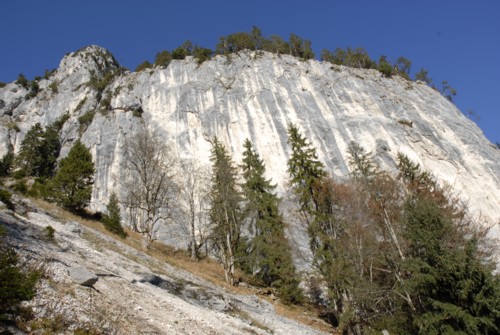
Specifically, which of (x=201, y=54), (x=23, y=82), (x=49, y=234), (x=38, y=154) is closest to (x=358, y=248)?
(x=49, y=234)

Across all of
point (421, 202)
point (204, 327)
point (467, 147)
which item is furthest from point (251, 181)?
point (467, 147)

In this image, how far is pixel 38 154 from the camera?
5575 cm

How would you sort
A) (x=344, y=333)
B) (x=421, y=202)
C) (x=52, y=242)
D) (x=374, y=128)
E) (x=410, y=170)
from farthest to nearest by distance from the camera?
(x=374, y=128) → (x=410, y=170) → (x=344, y=333) → (x=421, y=202) → (x=52, y=242)

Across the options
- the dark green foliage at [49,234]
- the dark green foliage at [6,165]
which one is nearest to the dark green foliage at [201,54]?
the dark green foliage at [6,165]

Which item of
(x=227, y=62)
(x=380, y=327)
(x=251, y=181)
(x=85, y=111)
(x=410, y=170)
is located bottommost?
(x=380, y=327)

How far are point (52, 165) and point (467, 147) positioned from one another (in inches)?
2378

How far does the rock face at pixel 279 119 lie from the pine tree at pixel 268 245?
14.6 metres

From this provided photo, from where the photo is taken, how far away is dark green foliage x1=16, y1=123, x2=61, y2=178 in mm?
54188

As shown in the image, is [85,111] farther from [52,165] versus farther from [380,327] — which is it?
[380,327]

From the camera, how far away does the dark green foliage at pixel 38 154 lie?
54.2 metres

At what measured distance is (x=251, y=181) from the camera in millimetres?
32188

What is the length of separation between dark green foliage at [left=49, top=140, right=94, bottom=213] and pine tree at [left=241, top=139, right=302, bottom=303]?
1345cm

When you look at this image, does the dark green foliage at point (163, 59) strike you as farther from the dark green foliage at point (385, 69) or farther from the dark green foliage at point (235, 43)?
the dark green foliage at point (385, 69)

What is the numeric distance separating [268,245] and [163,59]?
174ft
